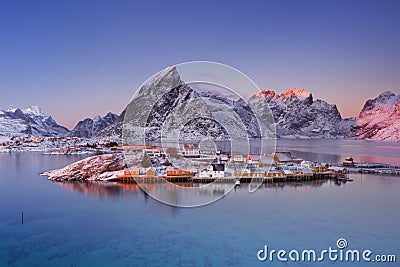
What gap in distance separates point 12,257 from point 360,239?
1074 centimetres

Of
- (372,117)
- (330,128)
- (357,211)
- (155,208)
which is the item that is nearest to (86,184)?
(155,208)

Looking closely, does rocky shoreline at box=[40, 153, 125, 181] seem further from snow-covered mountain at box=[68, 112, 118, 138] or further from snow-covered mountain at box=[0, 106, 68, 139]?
snow-covered mountain at box=[68, 112, 118, 138]

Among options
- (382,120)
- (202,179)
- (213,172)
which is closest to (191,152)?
(213,172)

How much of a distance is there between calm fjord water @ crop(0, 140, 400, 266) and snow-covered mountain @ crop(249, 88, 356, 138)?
112m

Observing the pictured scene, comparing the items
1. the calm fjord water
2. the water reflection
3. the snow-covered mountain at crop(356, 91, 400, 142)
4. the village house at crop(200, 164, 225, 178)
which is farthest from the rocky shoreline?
the snow-covered mountain at crop(356, 91, 400, 142)

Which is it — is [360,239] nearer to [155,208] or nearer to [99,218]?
[155,208]

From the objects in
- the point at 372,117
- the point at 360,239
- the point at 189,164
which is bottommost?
the point at 360,239

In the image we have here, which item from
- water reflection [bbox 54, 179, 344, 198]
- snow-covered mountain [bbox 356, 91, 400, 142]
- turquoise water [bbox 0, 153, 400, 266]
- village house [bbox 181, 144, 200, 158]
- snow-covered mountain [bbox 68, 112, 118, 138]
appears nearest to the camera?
turquoise water [bbox 0, 153, 400, 266]

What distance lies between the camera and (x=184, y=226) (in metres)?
11.2

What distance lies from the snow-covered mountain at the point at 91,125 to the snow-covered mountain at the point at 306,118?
75327 millimetres

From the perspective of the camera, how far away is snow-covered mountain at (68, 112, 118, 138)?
125062 mm

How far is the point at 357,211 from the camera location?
43.2 ft

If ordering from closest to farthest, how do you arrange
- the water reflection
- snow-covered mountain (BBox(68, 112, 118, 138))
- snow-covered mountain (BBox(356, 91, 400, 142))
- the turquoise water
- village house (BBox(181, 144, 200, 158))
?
the turquoise water < the water reflection < village house (BBox(181, 144, 200, 158)) < snow-covered mountain (BBox(356, 91, 400, 142)) < snow-covered mountain (BBox(68, 112, 118, 138))

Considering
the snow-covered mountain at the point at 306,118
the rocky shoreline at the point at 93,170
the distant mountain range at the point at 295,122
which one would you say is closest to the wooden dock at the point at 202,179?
the rocky shoreline at the point at 93,170
